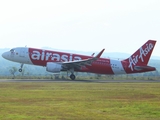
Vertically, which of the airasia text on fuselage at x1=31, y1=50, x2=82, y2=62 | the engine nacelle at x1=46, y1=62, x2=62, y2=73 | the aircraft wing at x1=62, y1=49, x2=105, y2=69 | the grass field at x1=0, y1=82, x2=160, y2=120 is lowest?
the grass field at x1=0, y1=82, x2=160, y2=120

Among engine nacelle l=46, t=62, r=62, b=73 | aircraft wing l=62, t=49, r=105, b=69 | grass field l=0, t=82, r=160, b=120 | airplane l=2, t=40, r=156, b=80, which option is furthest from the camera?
airplane l=2, t=40, r=156, b=80

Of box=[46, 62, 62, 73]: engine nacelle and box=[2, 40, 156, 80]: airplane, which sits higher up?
box=[2, 40, 156, 80]: airplane

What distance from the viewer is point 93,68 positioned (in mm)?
68312

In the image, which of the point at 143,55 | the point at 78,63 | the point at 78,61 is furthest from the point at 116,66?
the point at 78,61

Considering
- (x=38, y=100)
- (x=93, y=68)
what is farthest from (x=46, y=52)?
(x=38, y=100)

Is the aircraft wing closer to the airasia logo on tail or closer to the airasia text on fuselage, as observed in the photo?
the airasia text on fuselage

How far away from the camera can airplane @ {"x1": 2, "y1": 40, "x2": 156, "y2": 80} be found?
6541 centimetres

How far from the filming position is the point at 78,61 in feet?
213

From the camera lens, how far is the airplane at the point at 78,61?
2575 inches

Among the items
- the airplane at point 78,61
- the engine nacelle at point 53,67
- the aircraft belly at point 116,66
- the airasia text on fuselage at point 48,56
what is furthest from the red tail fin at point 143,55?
the engine nacelle at point 53,67

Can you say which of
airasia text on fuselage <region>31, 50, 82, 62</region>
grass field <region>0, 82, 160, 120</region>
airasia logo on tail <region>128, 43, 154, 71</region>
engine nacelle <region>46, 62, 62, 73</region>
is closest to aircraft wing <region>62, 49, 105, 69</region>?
engine nacelle <region>46, 62, 62, 73</region>

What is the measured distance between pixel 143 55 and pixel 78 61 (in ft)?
35.9

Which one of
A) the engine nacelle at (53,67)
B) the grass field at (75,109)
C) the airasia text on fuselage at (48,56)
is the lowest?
the grass field at (75,109)

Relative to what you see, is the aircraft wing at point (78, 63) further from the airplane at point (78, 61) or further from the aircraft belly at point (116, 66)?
the aircraft belly at point (116, 66)
